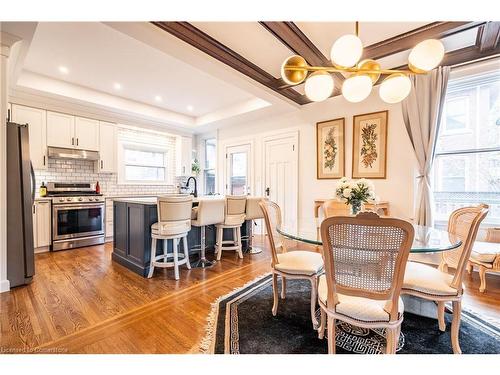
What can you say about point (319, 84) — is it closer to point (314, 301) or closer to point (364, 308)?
point (364, 308)

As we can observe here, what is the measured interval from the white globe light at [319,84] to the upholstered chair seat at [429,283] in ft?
4.98

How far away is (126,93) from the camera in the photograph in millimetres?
4355

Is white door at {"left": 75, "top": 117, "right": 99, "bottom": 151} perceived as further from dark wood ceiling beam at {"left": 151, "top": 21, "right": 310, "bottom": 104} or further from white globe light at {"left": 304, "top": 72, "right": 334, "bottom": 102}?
white globe light at {"left": 304, "top": 72, "right": 334, "bottom": 102}

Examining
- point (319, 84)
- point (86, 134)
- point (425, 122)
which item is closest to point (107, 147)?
point (86, 134)

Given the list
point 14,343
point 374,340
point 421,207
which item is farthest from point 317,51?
point 14,343

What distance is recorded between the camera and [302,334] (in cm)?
170

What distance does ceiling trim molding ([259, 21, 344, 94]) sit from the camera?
233 centimetres

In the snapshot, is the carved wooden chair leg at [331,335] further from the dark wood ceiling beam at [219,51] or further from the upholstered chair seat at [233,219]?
the dark wood ceiling beam at [219,51]

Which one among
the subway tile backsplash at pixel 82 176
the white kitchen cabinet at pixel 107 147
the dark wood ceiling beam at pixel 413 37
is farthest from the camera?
the white kitchen cabinet at pixel 107 147

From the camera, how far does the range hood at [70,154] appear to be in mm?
4047

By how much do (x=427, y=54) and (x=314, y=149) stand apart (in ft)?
9.06

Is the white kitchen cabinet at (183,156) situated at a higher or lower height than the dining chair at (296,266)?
higher

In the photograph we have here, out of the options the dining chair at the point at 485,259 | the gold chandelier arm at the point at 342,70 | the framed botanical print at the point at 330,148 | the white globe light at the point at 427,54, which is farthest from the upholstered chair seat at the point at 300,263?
the framed botanical print at the point at 330,148
